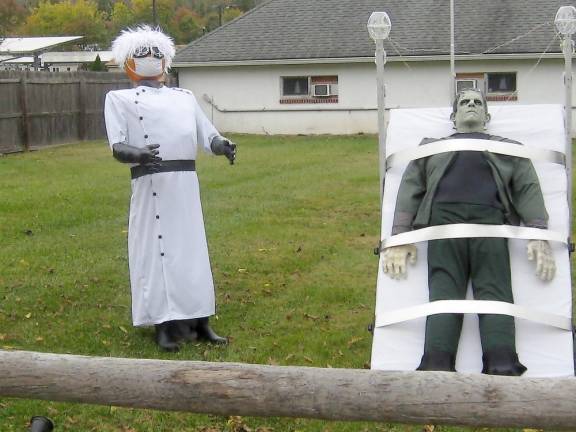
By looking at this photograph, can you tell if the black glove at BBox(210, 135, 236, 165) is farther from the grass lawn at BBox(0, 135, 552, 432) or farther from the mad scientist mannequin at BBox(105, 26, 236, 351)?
the grass lawn at BBox(0, 135, 552, 432)

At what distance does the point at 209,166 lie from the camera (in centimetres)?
1741

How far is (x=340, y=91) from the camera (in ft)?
86.1

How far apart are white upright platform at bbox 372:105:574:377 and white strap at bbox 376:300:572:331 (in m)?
0.06

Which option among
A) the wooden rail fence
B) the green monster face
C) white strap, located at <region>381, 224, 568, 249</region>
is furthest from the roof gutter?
white strap, located at <region>381, 224, 568, 249</region>

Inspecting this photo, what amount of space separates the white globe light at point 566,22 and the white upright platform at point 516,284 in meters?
0.51

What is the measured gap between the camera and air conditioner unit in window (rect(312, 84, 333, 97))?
26406 mm

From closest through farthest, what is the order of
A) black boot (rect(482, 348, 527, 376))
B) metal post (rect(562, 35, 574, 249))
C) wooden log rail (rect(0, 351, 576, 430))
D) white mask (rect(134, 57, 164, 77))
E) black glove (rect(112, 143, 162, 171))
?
1. wooden log rail (rect(0, 351, 576, 430))
2. black boot (rect(482, 348, 527, 376))
3. metal post (rect(562, 35, 574, 249))
4. black glove (rect(112, 143, 162, 171))
5. white mask (rect(134, 57, 164, 77))

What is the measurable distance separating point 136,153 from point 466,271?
86.3 inches

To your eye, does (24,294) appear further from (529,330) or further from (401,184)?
(529,330)

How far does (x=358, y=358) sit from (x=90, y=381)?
123 inches

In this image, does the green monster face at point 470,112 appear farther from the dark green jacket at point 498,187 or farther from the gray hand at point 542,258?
the gray hand at point 542,258

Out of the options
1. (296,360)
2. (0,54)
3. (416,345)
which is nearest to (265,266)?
(296,360)

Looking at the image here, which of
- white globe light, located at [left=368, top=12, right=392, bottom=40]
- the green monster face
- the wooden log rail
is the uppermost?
white globe light, located at [left=368, top=12, right=392, bottom=40]

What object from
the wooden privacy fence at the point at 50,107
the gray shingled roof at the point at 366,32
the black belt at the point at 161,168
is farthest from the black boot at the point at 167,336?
the gray shingled roof at the point at 366,32
